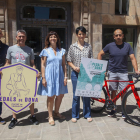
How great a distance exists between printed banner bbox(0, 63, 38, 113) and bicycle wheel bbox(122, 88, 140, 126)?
1738 mm

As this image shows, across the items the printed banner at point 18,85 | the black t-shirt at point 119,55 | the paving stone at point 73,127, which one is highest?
the black t-shirt at point 119,55

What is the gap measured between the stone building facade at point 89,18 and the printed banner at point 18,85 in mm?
3988

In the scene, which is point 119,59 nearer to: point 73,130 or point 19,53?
point 73,130

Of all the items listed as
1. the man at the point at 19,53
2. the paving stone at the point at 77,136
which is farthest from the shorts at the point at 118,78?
the man at the point at 19,53

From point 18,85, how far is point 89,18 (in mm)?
4994

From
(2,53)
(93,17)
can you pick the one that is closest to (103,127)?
(2,53)

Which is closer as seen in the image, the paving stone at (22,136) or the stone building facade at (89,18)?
the paving stone at (22,136)

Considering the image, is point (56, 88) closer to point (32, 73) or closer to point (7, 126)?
point (32, 73)

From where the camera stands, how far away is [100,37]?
7.25m

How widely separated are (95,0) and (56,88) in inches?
208

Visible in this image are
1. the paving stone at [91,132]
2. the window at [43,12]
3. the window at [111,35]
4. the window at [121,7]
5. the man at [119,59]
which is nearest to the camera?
the paving stone at [91,132]

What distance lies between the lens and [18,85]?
307 centimetres

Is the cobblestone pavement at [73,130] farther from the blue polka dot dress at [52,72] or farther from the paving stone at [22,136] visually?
the blue polka dot dress at [52,72]

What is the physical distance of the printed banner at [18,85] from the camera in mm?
3045
